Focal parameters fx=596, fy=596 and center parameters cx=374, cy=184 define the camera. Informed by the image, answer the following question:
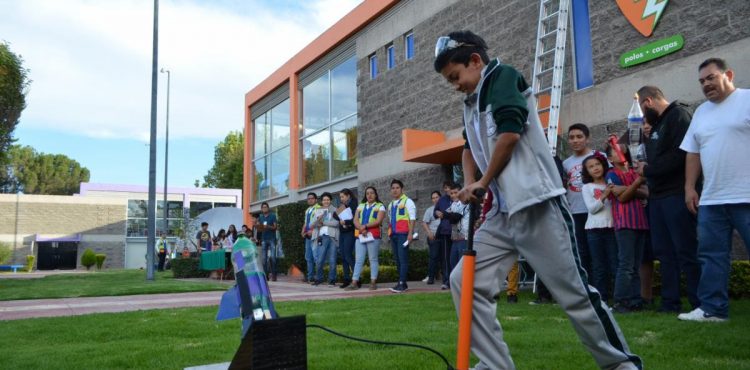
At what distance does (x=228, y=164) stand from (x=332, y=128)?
130ft

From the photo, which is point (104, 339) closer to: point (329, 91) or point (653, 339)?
point (653, 339)

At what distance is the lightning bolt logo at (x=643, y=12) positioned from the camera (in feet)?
28.9

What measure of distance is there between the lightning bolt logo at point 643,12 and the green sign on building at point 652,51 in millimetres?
225

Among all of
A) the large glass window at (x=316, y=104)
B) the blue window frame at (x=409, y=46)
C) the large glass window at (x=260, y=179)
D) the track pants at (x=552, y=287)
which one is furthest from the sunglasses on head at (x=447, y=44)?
the large glass window at (x=260, y=179)

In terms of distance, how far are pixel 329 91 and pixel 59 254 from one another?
37268 millimetres

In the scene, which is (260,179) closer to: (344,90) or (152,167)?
(344,90)

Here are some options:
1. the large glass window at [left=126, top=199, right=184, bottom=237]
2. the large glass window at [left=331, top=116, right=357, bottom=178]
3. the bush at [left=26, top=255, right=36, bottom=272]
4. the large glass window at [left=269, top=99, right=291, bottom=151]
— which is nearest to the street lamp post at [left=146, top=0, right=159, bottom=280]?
the large glass window at [left=331, top=116, right=357, bottom=178]

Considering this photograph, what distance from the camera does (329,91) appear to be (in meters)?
19.9

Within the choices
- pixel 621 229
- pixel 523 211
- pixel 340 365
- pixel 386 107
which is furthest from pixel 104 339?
pixel 386 107

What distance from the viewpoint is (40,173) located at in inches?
2667

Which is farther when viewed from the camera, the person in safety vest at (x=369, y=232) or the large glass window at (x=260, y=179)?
the large glass window at (x=260, y=179)

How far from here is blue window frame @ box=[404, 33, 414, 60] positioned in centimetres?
1537

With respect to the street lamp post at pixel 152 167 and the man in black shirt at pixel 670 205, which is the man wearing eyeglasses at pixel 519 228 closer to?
the man in black shirt at pixel 670 205

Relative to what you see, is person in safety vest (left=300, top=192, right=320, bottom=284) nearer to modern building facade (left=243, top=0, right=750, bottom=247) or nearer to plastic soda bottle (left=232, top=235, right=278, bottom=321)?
modern building facade (left=243, top=0, right=750, bottom=247)
